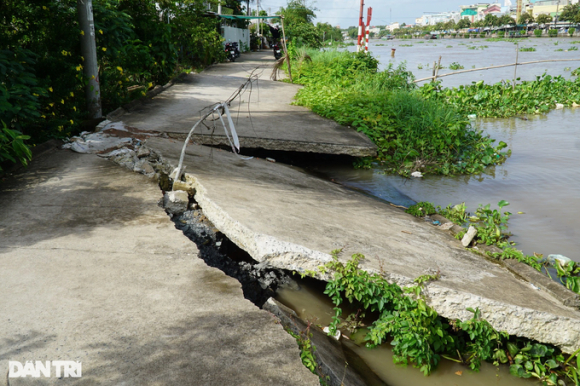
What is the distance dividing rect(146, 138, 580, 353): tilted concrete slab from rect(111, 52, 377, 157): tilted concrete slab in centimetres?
144

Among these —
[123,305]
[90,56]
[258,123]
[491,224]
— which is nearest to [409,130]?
[258,123]

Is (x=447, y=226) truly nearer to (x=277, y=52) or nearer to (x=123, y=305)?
(x=123, y=305)

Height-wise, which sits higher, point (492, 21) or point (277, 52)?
point (492, 21)

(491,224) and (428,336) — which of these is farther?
(491,224)

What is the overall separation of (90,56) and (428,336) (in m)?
5.75

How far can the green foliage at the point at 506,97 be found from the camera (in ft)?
39.0

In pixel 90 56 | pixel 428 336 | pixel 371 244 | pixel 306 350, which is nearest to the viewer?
pixel 306 350

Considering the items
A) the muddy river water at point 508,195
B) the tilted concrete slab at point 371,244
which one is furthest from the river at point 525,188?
the tilted concrete slab at point 371,244

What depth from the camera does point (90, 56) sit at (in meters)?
6.28

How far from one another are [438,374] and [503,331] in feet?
1.67

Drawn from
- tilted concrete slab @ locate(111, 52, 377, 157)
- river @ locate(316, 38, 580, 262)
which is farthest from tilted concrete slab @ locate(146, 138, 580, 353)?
tilted concrete slab @ locate(111, 52, 377, 157)

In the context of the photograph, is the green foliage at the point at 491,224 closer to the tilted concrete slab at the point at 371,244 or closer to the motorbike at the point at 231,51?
the tilted concrete slab at the point at 371,244

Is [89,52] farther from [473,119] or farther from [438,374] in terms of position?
[473,119]

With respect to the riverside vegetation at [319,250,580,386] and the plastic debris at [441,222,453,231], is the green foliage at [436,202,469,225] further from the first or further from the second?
the riverside vegetation at [319,250,580,386]
